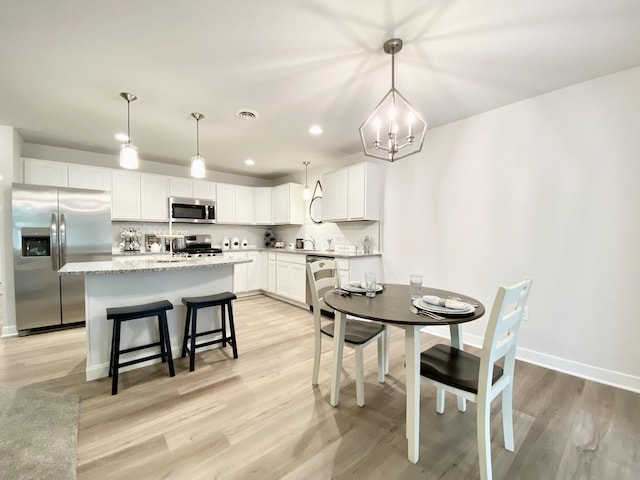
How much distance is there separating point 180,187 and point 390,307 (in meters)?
4.47

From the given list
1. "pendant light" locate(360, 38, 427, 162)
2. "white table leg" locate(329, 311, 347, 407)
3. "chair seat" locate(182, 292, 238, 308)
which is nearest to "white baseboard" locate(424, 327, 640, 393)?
"white table leg" locate(329, 311, 347, 407)

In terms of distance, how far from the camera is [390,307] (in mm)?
1694

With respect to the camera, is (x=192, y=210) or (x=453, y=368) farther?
(x=192, y=210)

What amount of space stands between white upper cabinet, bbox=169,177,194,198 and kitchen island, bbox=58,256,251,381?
2.44m

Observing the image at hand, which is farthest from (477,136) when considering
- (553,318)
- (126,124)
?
(126,124)

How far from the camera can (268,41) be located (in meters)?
1.80

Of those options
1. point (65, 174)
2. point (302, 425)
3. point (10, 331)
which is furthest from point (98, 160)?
point (302, 425)

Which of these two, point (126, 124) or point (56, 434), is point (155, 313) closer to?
point (56, 434)

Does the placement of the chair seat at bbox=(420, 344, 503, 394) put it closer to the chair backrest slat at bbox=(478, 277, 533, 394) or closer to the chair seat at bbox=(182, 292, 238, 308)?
the chair backrest slat at bbox=(478, 277, 533, 394)

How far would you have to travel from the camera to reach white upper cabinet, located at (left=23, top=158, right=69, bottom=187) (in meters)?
3.55

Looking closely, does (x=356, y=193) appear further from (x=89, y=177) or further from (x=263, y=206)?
→ (x=89, y=177)

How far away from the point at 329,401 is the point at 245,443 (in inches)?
25.5

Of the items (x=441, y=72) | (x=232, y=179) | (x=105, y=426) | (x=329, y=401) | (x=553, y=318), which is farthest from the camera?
(x=232, y=179)

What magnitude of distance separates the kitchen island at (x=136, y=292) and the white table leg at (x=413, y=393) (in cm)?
196
